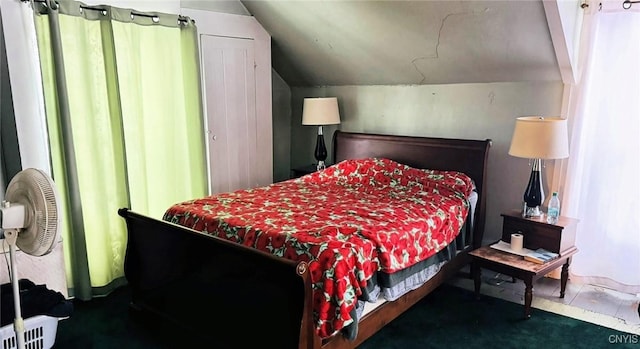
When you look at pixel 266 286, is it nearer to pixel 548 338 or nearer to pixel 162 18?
pixel 548 338

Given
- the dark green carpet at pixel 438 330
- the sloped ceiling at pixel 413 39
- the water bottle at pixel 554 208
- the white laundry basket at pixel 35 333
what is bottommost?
the dark green carpet at pixel 438 330

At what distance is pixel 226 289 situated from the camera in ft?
7.13

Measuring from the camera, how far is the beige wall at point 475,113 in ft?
11.1

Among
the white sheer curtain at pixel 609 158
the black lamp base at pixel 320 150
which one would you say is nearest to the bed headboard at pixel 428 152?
the black lamp base at pixel 320 150

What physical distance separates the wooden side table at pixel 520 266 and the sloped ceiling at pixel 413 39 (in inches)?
52.5

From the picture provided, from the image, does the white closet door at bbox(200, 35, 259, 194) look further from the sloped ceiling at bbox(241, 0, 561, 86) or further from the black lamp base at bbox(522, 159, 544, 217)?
the black lamp base at bbox(522, 159, 544, 217)

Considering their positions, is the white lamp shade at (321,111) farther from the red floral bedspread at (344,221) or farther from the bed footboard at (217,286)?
the bed footboard at (217,286)

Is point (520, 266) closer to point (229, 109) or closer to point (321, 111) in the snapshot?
point (321, 111)

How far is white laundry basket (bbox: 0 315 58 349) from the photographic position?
211 cm

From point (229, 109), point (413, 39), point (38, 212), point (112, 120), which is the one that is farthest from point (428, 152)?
point (38, 212)

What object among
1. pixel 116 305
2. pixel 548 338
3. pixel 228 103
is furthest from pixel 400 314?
pixel 228 103

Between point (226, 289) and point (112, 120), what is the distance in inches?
67.6

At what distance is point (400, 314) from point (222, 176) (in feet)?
7.01

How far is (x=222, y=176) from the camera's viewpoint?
4.07 m
